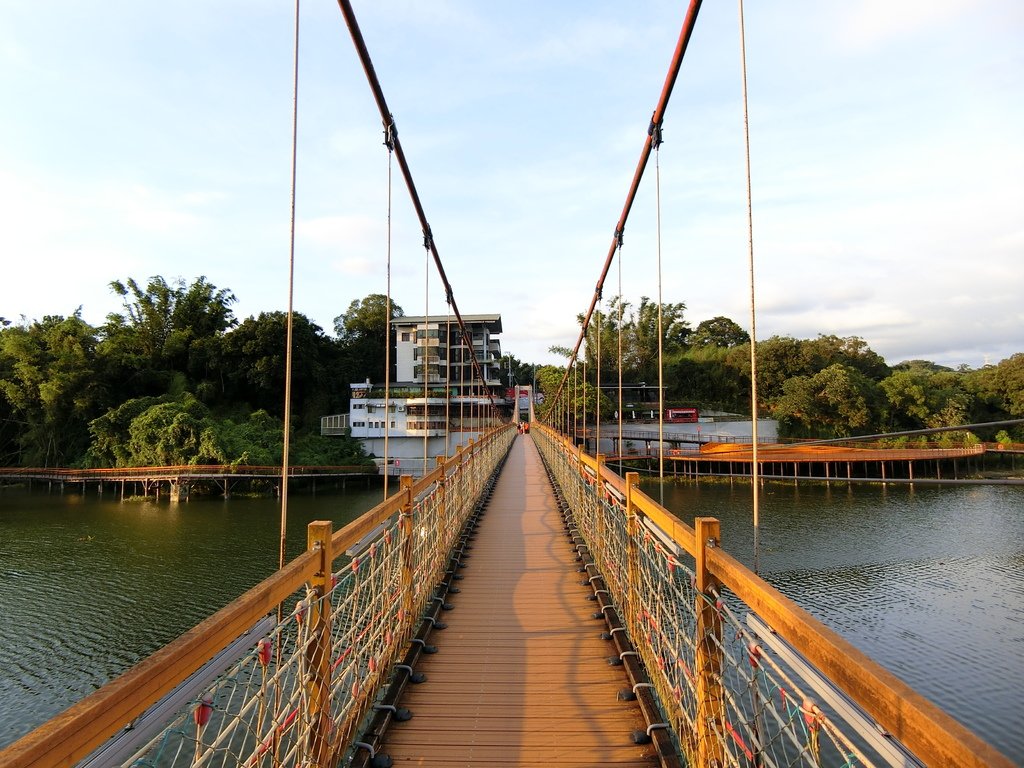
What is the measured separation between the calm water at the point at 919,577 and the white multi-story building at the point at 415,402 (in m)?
13.0

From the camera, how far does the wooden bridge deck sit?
1954 millimetres

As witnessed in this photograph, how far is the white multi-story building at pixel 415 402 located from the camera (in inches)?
1146

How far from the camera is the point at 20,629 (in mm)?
8836

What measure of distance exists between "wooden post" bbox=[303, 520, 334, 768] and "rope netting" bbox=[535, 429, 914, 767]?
114 centimetres

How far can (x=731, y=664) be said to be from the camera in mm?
1608

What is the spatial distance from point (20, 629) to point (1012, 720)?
46.3ft

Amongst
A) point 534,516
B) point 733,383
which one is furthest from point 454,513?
point 733,383

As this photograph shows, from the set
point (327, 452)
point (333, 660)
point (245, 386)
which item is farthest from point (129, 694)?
point (245, 386)

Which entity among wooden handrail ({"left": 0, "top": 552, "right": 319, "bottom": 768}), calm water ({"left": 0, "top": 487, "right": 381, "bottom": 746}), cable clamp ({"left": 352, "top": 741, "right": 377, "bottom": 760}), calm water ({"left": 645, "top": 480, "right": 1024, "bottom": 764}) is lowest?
calm water ({"left": 645, "top": 480, "right": 1024, "bottom": 764})

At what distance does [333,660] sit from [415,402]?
28536 mm

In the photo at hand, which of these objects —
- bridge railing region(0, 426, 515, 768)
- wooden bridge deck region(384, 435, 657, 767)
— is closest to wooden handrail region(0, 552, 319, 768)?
bridge railing region(0, 426, 515, 768)

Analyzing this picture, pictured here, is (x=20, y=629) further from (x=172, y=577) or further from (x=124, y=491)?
(x=124, y=491)

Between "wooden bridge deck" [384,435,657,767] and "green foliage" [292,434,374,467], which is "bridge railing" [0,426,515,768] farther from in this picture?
"green foliage" [292,434,374,467]

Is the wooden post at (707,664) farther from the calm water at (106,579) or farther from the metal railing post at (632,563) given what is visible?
the calm water at (106,579)
